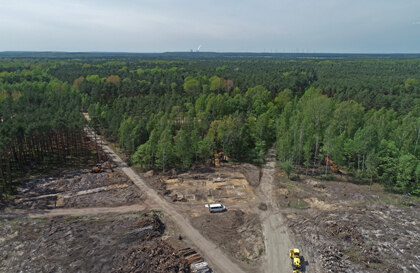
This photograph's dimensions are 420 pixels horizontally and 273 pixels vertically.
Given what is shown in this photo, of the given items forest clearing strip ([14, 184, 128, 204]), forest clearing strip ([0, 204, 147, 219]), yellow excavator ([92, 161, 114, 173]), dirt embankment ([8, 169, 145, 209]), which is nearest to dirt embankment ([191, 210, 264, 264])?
forest clearing strip ([0, 204, 147, 219])

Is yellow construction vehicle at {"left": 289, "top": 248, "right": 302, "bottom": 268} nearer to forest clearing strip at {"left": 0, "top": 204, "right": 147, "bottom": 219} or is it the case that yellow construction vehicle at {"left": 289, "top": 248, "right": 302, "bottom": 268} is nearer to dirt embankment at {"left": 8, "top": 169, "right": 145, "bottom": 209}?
forest clearing strip at {"left": 0, "top": 204, "right": 147, "bottom": 219}

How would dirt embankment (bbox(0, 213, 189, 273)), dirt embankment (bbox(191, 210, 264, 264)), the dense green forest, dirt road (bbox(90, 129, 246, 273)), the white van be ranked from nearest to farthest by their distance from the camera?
dirt embankment (bbox(0, 213, 189, 273)), dirt road (bbox(90, 129, 246, 273)), dirt embankment (bbox(191, 210, 264, 264)), the white van, the dense green forest

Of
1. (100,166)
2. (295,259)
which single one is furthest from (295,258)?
(100,166)

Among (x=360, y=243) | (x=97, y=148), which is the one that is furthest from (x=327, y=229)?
(x=97, y=148)

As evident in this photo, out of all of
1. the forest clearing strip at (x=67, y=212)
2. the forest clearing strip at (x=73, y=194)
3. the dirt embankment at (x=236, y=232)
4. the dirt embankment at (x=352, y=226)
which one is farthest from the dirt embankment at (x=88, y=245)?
the dirt embankment at (x=352, y=226)

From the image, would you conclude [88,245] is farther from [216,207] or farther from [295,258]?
[295,258]

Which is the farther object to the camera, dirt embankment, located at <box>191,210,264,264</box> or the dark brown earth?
dirt embankment, located at <box>191,210,264,264</box>

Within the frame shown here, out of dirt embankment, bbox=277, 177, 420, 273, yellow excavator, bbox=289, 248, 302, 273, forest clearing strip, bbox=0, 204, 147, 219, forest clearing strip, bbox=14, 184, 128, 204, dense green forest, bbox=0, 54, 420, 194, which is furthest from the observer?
dense green forest, bbox=0, 54, 420, 194
